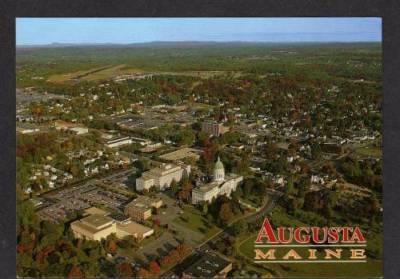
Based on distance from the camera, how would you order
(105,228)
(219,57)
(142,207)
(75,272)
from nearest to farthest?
(75,272)
(105,228)
(142,207)
(219,57)

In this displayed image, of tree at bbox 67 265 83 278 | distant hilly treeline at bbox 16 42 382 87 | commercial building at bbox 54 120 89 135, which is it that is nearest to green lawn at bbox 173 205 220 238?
tree at bbox 67 265 83 278

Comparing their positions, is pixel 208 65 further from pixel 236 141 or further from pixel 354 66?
pixel 354 66

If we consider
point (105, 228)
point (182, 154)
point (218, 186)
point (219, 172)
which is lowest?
point (105, 228)

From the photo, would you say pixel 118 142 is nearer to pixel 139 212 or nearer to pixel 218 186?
pixel 139 212

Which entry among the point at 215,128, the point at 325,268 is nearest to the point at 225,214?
the point at 215,128

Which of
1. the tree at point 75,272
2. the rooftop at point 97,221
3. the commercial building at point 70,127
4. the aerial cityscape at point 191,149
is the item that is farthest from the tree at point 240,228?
the commercial building at point 70,127

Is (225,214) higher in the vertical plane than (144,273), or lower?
higher

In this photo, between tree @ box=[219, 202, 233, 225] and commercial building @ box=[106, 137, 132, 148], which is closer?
tree @ box=[219, 202, 233, 225]

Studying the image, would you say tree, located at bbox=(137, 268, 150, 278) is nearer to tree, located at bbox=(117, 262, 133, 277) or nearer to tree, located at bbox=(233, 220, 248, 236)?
tree, located at bbox=(117, 262, 133, 277)

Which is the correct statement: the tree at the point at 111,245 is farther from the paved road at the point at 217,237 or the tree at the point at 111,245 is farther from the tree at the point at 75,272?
the paved road at the point at 217,237
